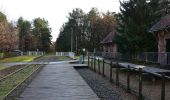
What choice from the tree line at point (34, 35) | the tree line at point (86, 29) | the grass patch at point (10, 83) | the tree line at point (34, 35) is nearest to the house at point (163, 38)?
the grass patch at point (10, 83)

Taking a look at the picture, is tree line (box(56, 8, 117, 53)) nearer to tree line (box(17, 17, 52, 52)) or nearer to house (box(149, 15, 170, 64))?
tree line (box(17, 17, 52, 52))

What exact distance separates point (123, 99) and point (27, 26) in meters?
138

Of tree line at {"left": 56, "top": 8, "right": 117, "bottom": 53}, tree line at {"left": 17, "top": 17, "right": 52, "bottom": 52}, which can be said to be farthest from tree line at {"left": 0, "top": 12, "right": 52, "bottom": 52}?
tree line at {"left": 56, "top": 8, "right": 117, "bottom": 53}

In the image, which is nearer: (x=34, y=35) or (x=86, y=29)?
(x=86, y=29)

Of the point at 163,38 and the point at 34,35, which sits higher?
the point at 34,35

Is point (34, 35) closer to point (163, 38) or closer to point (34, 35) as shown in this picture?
point (34, 35)

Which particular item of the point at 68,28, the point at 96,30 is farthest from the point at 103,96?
the point at 68,28

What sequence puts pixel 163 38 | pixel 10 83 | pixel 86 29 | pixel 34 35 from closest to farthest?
pixel 10 83, pixel 163 38, pixel 86 29, pixel 34 35

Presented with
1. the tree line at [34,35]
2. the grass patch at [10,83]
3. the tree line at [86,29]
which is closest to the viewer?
the grass patch at [10,83]

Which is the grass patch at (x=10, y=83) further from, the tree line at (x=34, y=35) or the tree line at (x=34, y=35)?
the tree line at (x=34, y=35)

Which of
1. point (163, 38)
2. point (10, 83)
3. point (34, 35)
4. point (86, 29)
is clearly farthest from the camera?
point (34, 35)

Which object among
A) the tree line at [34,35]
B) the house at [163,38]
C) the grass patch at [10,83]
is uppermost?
the tree line at [34,35]

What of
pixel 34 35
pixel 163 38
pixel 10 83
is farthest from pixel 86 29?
pixel 10 83

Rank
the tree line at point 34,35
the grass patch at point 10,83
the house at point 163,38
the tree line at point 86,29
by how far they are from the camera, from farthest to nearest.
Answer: the tree line at point 34,35
the tree line at point 86,29
the house at point 163,38
the grass patch at point 10,83
